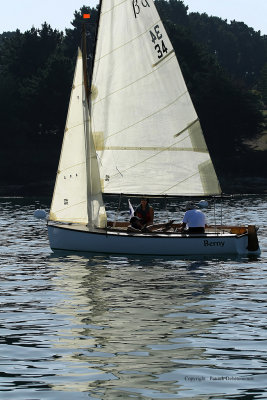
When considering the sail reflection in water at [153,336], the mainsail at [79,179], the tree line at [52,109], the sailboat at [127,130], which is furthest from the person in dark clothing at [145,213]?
the tree line at [52,109]

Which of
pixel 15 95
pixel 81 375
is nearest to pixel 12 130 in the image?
pixel 15 95

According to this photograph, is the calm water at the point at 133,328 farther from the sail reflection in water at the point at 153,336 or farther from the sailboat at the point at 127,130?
the sailboat at the point at 127,130

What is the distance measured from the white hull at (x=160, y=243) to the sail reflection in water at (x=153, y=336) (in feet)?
15.9

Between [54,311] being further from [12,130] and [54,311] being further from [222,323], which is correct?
[12,130]

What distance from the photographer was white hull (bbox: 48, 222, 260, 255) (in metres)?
37.3

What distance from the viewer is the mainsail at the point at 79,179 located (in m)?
39.1

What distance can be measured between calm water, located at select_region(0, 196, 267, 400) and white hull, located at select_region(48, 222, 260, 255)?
0.56m

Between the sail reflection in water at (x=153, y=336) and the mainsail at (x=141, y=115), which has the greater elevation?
the mainsail at (x=141, y=115)

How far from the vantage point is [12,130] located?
12394cm

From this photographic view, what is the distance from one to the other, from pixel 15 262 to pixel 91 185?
4779mm

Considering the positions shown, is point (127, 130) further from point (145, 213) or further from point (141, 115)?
point (145, 213)

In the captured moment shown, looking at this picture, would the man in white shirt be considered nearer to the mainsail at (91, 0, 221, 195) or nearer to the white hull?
the white hull

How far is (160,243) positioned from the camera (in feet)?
123

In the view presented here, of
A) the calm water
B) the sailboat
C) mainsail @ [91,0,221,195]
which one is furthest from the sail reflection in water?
mainsail @ [91,0,221,195]
